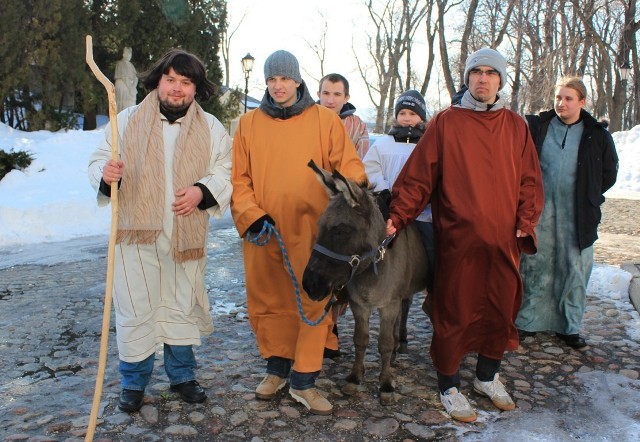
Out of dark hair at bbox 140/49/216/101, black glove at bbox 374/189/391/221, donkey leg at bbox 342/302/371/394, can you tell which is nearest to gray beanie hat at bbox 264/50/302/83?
dark hair at bbox 140/49/216/101

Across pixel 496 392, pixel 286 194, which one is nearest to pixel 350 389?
pixel 496 392

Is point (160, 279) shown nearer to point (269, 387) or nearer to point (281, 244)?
point (281, 244)

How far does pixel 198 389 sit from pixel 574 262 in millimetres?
3288

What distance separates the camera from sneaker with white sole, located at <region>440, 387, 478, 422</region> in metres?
3.65

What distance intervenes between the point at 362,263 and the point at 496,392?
1379 millimetres

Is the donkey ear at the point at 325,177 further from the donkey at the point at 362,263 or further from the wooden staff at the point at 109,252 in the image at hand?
the wooden staff at the point at 109,252

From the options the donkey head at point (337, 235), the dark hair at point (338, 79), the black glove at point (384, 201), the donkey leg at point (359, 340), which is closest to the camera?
the donkey head at point (337, 235)

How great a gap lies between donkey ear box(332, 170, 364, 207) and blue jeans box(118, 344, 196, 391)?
1.53m

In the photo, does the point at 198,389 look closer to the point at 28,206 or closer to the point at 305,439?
the point at 305,439

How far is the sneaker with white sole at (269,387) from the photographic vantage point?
153 inches

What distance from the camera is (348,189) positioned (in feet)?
10.5

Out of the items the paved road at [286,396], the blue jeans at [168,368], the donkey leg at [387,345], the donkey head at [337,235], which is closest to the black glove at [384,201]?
the donkey head at [337,235]

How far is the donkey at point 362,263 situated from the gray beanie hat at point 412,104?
937mm

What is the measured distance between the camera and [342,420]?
3645 millimetres
